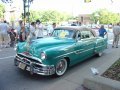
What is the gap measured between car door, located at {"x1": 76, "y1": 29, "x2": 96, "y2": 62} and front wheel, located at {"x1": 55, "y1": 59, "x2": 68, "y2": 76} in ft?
2.65

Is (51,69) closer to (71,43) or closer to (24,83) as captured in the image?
(24,83)

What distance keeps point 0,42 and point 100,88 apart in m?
10.1

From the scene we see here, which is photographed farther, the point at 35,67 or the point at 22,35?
the point at 22,35

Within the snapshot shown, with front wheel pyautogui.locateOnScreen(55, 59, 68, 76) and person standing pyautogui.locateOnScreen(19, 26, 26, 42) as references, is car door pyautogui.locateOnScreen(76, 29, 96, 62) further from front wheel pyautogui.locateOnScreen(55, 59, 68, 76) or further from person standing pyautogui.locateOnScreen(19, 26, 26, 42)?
person standing pyautogui.locateOnScreen(19, 26, 26, 42)

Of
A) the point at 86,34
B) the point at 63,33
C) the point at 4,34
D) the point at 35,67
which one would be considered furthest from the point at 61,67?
the point at 4,34

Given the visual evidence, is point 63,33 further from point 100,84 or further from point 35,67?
point 100,84

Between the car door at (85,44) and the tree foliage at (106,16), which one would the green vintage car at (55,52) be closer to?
the car door at (85,44)

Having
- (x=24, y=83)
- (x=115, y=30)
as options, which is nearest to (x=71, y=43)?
(x=24, y=83)

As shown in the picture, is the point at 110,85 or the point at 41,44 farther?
the point at 41,44

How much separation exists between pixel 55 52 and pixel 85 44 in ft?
6.84

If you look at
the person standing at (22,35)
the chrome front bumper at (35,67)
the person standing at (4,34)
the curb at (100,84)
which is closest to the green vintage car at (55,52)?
the chrome front bumper at (35,67)

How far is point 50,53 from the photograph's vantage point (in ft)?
19.5

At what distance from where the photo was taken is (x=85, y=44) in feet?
25.7

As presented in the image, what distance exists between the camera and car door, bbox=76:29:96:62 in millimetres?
7439
